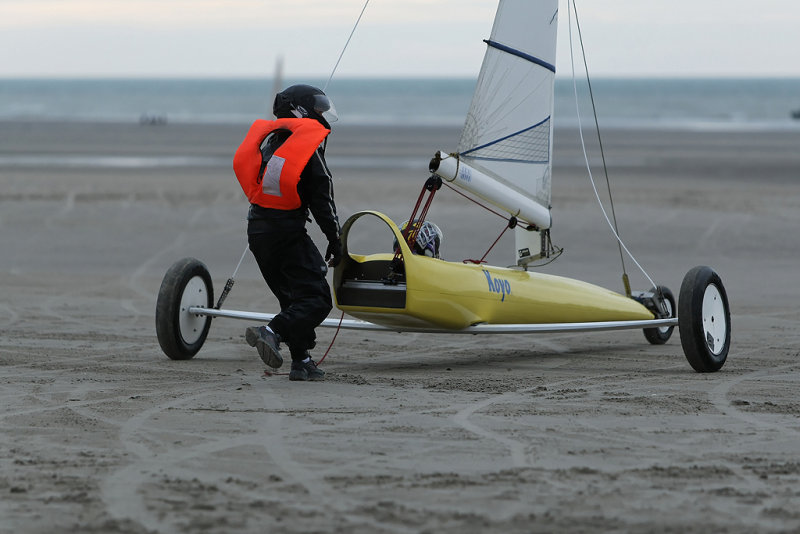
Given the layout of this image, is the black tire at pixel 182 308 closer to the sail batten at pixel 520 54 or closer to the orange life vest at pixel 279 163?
the orange life vest at pixel 279 163

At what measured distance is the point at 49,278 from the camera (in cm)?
1359

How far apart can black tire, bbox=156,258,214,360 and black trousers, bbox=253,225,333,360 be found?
1016 mm

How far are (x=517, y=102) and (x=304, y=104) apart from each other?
239 centimetres

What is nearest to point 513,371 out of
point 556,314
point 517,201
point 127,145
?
point 556,314

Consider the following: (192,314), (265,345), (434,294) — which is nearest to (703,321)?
(434,294)

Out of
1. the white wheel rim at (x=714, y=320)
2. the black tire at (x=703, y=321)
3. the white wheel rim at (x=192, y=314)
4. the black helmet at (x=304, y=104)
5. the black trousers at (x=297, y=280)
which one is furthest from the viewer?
the white wheel rim at (x=192, y=314)

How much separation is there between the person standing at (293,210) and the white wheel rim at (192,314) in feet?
3.39

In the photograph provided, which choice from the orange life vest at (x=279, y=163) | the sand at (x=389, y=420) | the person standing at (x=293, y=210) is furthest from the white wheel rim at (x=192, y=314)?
the orange life vest at (x=279, y=163)

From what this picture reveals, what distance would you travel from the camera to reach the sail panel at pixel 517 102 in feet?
31.2

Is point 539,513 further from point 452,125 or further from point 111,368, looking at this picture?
point 452,125

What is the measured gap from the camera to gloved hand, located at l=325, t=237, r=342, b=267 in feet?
26.2

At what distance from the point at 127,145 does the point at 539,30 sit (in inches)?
1321

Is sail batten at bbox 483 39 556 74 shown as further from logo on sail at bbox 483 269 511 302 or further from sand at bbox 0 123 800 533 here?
sand at bbox 0 123 800 533

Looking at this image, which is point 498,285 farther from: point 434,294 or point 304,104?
point 304,104
